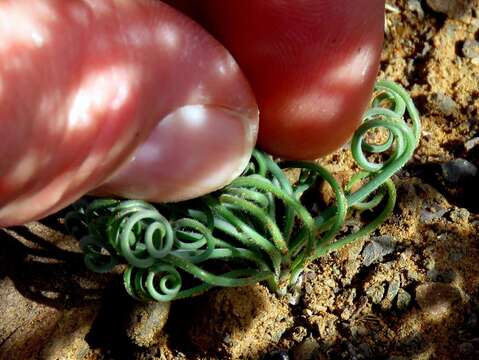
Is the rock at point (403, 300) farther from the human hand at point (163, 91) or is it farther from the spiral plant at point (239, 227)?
the human hand at point (163, 91)

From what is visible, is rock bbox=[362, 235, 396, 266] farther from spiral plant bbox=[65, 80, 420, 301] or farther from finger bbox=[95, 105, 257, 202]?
finger bbox=[95, 105, 257, 202]

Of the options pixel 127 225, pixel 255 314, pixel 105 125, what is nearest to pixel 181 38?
pixel 105 125

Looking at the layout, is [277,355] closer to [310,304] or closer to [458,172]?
[310,304]

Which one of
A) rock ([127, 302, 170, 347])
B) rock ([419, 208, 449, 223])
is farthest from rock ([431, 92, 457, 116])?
rock ([127, 302, 170, 347])

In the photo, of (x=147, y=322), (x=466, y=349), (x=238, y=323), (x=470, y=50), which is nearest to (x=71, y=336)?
(x=147, y=322)

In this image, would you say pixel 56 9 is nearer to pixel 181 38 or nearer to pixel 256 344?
pixel 181 38

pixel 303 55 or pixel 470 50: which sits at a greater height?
pixel 303 55
